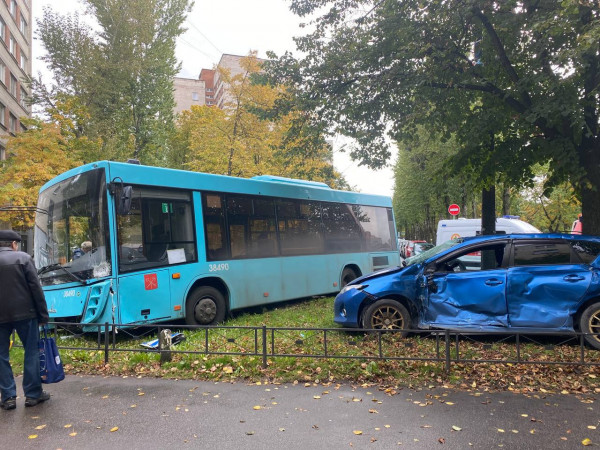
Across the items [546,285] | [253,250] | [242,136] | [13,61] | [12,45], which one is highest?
[12,45]

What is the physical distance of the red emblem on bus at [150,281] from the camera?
7688 mm

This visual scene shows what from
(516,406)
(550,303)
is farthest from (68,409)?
(550,303)

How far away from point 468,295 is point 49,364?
5507 mm

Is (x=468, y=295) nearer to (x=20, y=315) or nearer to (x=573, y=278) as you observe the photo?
(x=573, y=278)

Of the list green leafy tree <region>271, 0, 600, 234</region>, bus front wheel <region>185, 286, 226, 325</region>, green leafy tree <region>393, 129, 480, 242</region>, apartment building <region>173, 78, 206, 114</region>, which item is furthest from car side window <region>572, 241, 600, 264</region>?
apartment building <region>173, 78, 206, 114</region>

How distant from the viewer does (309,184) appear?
1170 cm

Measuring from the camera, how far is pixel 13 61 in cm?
3316

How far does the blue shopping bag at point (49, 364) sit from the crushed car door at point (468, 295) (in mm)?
4943

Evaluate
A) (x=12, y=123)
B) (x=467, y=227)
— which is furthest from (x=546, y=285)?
(x=12, y=123)

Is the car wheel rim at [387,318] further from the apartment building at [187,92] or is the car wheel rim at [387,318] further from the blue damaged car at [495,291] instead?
the apartment building at [187,92]

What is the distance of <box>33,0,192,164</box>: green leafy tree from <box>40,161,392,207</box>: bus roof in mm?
12858

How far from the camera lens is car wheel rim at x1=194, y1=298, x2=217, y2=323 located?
28.0ft

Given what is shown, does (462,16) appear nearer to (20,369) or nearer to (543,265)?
(543,265)

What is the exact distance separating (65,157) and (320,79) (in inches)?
492
